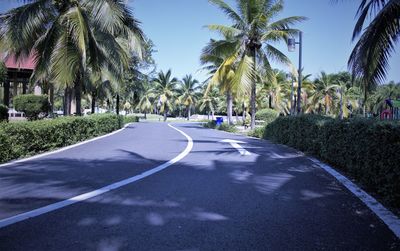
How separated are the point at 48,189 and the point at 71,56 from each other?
964cm

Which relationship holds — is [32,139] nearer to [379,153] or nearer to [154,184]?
[154,184]

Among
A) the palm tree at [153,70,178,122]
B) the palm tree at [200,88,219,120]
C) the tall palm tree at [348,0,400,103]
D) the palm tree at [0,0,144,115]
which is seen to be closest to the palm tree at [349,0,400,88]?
the tall palm tree at [348,0,400,103]

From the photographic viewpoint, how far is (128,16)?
1750 centimetres

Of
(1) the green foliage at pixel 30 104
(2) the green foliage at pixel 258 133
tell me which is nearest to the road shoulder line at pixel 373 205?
(2) the green foliage at pixel 258 133

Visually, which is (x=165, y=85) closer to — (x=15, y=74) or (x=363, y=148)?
(x=15, y=74)

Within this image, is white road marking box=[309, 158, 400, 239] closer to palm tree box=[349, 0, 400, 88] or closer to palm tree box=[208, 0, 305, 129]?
palm tree box=[349, 0, 400, 88]

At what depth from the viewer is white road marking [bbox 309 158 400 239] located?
4.73m

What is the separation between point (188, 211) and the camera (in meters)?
5.24

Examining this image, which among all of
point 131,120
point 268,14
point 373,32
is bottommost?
point 131,120

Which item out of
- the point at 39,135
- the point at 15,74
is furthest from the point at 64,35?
the point at 15,74

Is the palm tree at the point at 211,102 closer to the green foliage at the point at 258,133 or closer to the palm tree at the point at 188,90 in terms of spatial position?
the palm tree at the point at 188,90

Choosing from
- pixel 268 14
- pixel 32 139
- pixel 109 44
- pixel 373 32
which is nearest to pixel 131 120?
pixel 268 14

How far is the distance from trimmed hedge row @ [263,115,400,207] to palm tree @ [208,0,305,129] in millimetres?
11425

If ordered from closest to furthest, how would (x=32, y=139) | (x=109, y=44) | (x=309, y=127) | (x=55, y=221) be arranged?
(x=55, y=221)
(x=32, y=139)
(x=309, y=127)
(x=109, y=44)
